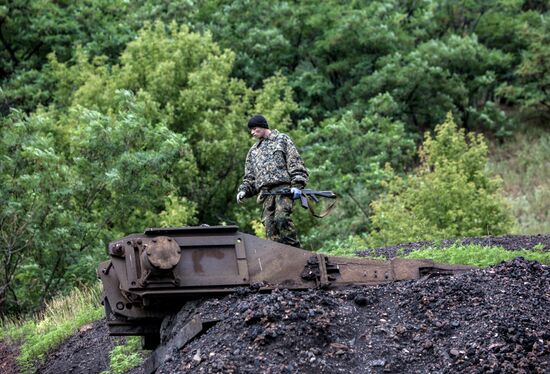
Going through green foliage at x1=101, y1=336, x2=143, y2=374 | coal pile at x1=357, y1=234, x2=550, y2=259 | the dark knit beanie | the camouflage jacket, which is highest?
the dark knit beanie

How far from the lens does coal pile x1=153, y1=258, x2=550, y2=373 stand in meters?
9.79

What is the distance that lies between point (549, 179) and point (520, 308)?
2264 cm

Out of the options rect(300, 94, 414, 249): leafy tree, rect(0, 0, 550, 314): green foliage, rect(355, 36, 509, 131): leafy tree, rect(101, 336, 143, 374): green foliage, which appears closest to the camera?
rect(101, 336, 143, 374): green foliage

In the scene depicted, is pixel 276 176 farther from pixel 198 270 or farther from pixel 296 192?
pixel 198 270

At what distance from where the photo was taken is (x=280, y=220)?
1295 cm

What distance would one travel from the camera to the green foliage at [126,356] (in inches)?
533

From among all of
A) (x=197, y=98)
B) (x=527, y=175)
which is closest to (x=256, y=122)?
(x=197, y=98)

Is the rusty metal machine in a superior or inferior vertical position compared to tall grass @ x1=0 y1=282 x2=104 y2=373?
superior

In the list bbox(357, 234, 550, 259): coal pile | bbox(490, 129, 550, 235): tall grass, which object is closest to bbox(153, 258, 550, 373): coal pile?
bbox(357, 234, 550, 259): coal pile

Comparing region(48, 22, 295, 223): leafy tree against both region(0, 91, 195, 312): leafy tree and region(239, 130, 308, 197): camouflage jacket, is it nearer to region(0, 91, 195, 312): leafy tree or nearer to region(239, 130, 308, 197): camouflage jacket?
region(0, 91, 195, 312): leafy tree

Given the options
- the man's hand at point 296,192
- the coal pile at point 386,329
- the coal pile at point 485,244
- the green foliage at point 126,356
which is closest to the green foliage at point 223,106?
the coal pile at point 485,244

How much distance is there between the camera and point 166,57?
31562 millimetres

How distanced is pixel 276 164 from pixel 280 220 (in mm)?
679

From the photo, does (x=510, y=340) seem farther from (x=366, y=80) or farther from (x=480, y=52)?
(x=480, y=52)
